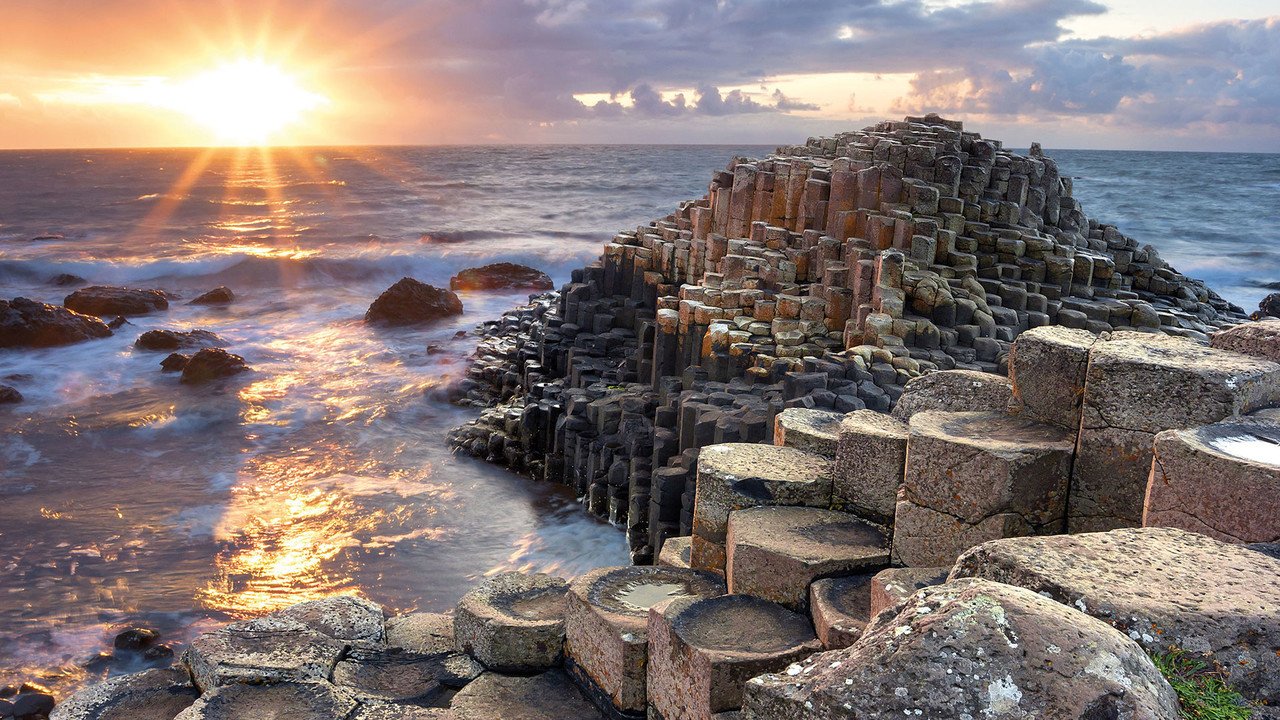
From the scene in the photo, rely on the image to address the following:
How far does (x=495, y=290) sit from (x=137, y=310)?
380 inches

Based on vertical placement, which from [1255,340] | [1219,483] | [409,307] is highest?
[1255,340]

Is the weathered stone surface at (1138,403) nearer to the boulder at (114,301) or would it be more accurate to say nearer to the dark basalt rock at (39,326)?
the dark basalt rock at (39,326)

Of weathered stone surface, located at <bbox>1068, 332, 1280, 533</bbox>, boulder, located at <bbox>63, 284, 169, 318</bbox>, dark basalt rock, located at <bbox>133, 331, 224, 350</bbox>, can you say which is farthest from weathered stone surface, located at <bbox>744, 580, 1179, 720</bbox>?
boulder, located at <bbox>63, 284, 169, 318</bbox>

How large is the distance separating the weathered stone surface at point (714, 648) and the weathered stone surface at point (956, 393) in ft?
4.98

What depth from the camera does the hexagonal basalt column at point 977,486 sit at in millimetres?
4543

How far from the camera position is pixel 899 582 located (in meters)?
4.45

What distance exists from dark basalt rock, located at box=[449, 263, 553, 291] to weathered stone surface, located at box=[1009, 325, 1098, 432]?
2468 cm

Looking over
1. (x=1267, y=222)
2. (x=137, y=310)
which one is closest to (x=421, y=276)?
(x=137, y=310)

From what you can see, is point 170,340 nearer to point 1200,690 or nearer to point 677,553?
point 677,553

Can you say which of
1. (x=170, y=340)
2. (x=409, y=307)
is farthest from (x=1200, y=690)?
(x=409, y=307)

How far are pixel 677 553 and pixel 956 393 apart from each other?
217 centimetres

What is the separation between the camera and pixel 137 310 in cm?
Answer: 2567

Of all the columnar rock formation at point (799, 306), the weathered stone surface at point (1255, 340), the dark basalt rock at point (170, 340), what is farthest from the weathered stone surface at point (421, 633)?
the dark basalt rock at point (170, 340)

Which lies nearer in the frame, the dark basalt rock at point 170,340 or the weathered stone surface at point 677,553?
the weathered stone surface at point 677,553
